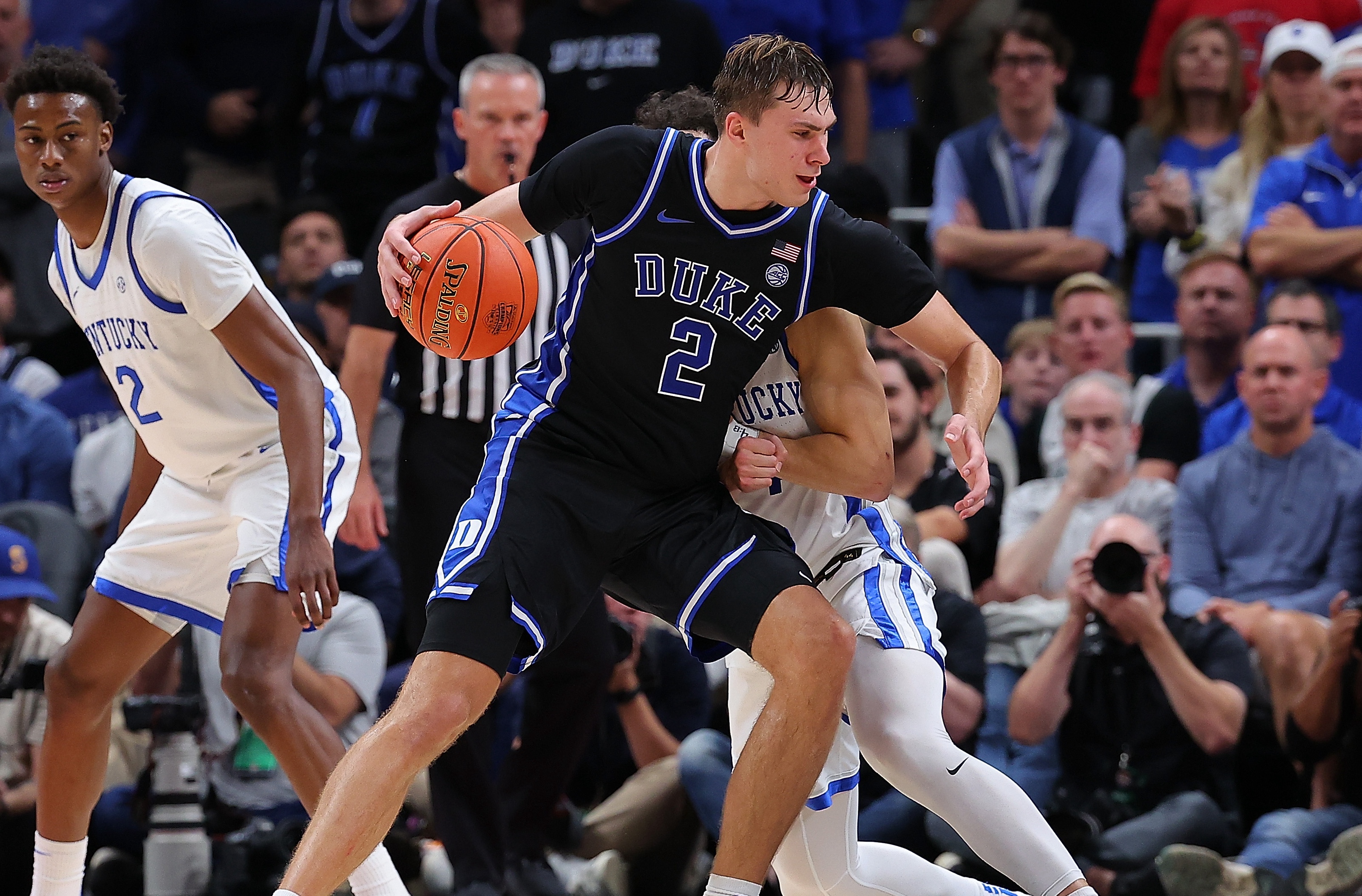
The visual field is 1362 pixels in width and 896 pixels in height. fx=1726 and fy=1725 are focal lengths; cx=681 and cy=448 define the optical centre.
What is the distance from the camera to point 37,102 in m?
4.46

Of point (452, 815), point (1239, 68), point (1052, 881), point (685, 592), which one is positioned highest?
point (1239, 68)

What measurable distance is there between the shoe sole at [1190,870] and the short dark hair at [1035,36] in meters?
4.54

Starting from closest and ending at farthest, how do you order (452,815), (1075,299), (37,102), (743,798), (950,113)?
(743,798)
(37,102)
(452,815)
(1075,299)
(950,113)

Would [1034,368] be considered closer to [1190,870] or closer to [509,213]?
[1190,870]

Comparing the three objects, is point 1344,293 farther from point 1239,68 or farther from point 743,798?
point 743,798

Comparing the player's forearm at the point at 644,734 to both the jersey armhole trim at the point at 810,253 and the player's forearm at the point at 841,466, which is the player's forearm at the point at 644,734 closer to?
the player's forearm at the point at 841,466

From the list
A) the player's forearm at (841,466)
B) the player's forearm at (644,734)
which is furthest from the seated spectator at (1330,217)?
the player's forearm at (841,466)

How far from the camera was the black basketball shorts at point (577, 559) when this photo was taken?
12.6 feet

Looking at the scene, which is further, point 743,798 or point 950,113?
point 950,113

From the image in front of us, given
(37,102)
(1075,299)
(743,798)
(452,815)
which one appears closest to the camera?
(743,798)

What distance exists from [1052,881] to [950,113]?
6.80 meters

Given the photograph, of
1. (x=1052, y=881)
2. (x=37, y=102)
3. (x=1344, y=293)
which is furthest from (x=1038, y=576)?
(x=37, y=102)

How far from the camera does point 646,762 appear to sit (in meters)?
6.60

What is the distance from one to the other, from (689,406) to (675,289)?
28 cm
